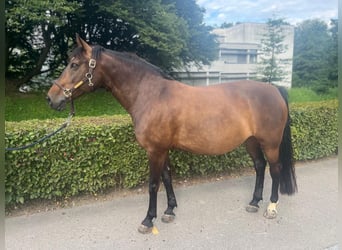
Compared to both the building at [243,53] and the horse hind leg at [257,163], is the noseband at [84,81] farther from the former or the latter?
the building at [243,53]

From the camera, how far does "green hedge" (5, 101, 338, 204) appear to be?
3.26 metres

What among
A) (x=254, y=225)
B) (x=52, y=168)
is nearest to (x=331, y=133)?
(x=254, y=225)

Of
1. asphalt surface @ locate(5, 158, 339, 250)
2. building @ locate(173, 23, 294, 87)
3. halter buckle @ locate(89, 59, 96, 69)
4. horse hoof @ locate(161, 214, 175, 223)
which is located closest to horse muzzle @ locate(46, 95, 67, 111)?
halter buckle @ locate(89, 59, 96, 69)

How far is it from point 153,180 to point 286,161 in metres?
1.68

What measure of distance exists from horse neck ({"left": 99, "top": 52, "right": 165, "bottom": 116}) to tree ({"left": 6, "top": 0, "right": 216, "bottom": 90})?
5085 mm

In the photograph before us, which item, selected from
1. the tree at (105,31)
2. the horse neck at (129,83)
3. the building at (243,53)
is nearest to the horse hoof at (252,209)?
the horse neck at (129,83)

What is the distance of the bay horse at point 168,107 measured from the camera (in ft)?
9.02

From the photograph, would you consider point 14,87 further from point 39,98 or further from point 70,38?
point 70,38

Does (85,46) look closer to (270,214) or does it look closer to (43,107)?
(270,214)

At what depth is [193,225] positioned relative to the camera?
10.2 feet

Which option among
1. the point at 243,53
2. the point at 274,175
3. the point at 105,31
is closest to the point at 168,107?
the point at 274,175

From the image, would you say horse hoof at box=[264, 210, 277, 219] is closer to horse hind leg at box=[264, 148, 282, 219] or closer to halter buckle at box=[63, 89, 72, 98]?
horse hind leg at box=[264, 148, 282, 219]

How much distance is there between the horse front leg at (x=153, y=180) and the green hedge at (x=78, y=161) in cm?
91

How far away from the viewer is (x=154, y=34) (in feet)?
28.1
